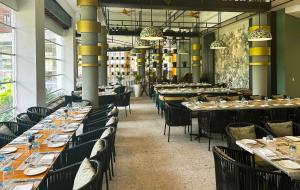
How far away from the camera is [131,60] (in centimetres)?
2694

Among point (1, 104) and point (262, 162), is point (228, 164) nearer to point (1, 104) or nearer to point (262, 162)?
point (262, 162)

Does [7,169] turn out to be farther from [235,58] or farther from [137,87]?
[137,87]

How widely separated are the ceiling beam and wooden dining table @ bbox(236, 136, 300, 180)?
5.58 metres

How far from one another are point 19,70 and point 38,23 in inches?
47.4

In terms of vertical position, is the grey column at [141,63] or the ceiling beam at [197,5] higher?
the ceiling beam at [197,5]

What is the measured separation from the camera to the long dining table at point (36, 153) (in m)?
2.65

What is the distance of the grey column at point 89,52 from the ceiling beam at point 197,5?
3.49 ft

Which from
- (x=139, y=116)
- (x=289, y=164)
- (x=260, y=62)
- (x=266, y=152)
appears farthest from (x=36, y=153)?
(x=260, y=62)

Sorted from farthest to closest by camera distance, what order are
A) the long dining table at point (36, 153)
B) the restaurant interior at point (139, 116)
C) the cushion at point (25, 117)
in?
the cushion at point (25, 117) < the restaurant interior at point (139, 116) < the long dining table at point (36, 153)

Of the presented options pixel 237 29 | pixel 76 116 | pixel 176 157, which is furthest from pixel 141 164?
pixel 237 29

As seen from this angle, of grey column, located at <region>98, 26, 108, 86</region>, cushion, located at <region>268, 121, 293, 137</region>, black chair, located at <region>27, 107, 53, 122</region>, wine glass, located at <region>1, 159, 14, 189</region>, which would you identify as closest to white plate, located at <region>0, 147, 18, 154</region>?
wine glass, located at <region>1, 159, 14, 189</region>

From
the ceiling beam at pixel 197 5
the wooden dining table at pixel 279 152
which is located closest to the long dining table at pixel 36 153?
the wooden dining table at pixel 279 152

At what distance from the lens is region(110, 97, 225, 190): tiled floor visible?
4398 millimetres

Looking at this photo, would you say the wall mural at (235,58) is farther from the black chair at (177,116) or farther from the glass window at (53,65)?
the glass window at (53,65)
